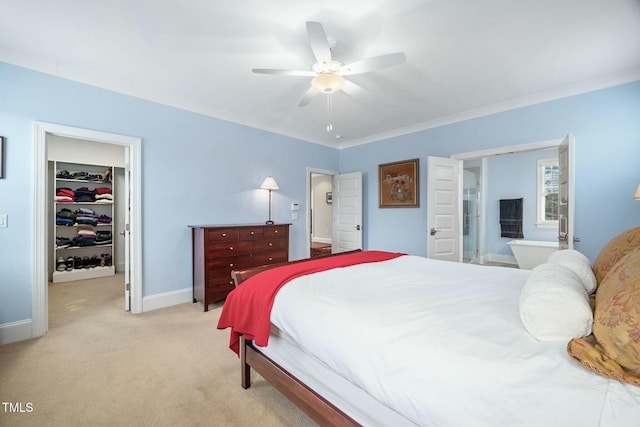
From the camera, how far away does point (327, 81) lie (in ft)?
7.39

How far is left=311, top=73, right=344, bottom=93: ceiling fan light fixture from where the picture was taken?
2242mm

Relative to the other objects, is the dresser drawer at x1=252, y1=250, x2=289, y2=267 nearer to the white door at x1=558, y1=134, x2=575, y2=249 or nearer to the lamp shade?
the lamp shade

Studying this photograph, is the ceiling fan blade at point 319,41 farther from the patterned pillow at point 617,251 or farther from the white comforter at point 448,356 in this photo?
the patterned pillow at point 617,251

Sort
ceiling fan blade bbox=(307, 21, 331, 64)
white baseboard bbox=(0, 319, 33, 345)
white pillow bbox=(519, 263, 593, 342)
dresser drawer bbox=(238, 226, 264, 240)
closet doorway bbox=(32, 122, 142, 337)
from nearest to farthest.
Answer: white pillow bbox=(519, 263, 593, 342) < ceiling fan blade bbox=(307, 21, 331, 64) < white baseboard bbox=(0, 319, 33, 345) < closet doorway bbox=(32, 122, 142, 337) < dresser drawer bbox=(238, 226, 264, 240)

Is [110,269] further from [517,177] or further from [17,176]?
[517,177]

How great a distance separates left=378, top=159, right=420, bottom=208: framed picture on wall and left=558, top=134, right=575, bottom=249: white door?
5.77 feet

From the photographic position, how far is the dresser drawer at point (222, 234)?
3279mm

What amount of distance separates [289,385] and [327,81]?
216 centimetres

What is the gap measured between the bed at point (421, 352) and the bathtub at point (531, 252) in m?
3.72

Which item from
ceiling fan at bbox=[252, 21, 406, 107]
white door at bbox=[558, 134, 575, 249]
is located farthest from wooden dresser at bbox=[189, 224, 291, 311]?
white door at bbox=[558, 134, 575, 249]

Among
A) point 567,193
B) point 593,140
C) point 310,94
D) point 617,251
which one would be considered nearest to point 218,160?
point 310,94

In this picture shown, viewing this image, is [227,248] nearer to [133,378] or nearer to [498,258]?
[133,378]

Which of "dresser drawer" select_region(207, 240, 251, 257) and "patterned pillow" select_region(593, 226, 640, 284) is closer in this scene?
"patterned pillow" select_region(593, 226, 640, 284)

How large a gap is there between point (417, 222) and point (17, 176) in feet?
15.7
